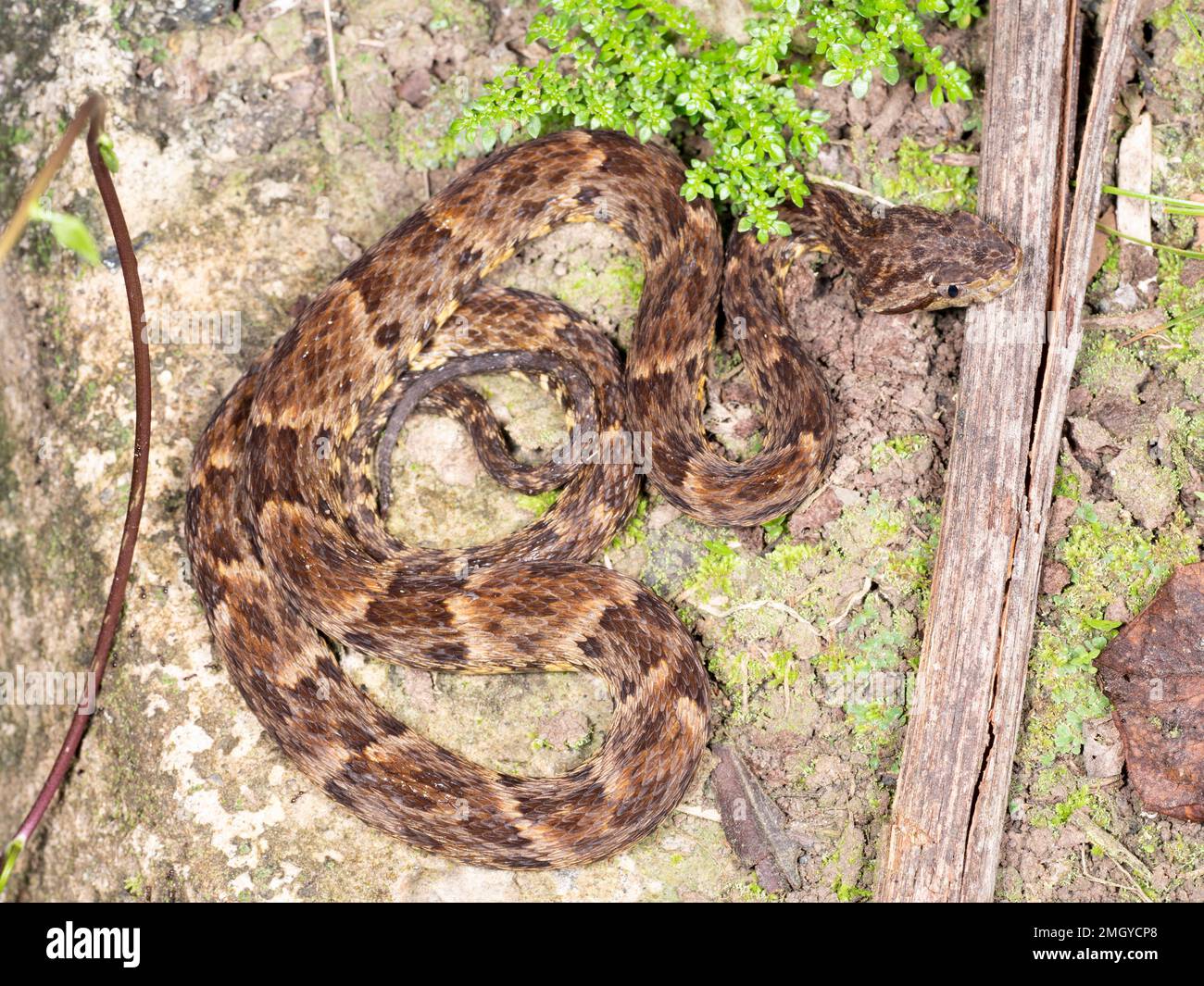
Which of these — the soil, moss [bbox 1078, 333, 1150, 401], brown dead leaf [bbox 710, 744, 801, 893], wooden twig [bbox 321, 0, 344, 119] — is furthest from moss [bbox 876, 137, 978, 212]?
brown dead leaf [bbox 710, 744, 801, 893]

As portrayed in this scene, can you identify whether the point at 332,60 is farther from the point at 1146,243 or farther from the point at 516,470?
the point at 1146,243

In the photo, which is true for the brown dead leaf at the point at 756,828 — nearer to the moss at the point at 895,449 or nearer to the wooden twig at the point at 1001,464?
the wooden twig at the point at 1001,464

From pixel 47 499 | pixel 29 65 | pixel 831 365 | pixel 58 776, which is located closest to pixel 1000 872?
pixel 831 365

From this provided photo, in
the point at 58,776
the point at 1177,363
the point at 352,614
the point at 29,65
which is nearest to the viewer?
the point at 58,776

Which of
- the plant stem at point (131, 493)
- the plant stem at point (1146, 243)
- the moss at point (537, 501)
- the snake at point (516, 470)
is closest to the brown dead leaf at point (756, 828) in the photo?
the snake at point (516, 470)

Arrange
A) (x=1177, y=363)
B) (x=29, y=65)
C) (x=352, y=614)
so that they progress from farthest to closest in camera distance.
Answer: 1. (x=29, y=65)
2. (x=1177, y=363)
3. (x=352, y=614)
